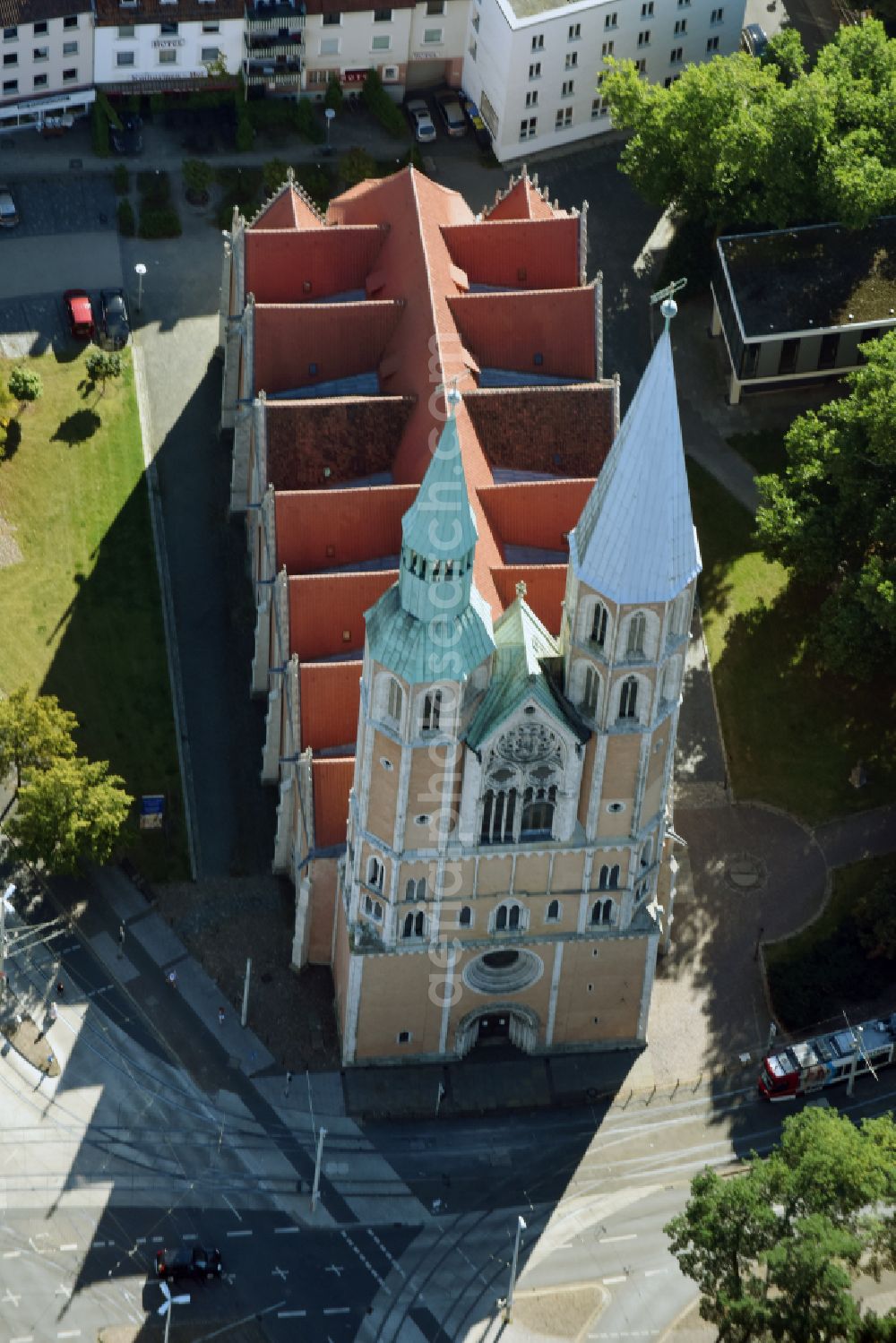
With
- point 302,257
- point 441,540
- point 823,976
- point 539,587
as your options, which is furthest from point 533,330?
point 441,540

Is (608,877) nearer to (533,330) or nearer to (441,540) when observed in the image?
(441,540)

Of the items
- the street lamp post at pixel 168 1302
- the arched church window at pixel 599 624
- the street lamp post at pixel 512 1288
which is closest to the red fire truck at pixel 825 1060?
the street lamp post at pixel 512 1288

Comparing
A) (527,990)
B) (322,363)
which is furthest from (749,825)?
(322,363)

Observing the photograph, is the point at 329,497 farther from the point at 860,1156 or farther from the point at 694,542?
the point at 860,1156

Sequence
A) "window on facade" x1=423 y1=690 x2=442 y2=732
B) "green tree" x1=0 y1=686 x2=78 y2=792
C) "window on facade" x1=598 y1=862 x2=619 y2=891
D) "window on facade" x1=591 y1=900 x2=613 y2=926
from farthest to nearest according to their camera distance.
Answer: "green tree" x1=0 y1=686 x2=78 y2=792 → "window on facade" x1=591 y1=900 x2=613 y2=926 → "window on facade" x1=598 y1=862 x2=619 y2=891 → "window on facade" x1=423 y1=690 x2=442 y2=732

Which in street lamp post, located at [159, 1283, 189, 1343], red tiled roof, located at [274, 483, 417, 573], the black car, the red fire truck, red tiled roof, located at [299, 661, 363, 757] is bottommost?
street lamp post, located at [159, 1283, 189, 1343]

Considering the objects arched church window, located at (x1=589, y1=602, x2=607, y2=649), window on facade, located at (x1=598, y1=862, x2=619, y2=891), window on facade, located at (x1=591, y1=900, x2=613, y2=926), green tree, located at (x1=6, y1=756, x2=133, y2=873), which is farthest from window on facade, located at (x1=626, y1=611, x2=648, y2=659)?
green tree, located at (x1=6, y1=756, x2=133, y2=873)

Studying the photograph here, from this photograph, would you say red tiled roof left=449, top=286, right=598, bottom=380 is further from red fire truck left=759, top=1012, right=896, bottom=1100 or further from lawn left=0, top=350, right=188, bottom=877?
red fire truck left=759, top=1012, right=896, bottom=1100
